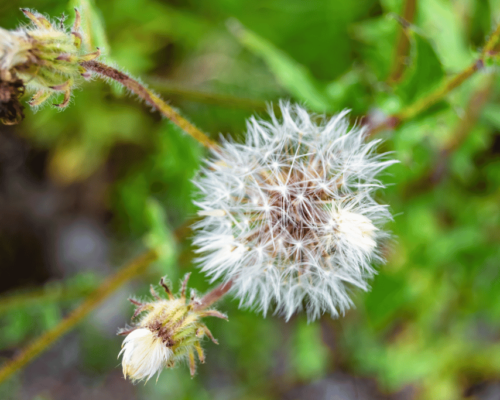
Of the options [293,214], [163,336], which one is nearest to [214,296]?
[163,336]

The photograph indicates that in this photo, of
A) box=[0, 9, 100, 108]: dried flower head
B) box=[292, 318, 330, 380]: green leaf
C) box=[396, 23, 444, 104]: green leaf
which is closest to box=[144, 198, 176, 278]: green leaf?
box=[0, 9, 100, 108]: dried flower head

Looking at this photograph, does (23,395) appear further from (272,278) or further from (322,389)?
(272,278)

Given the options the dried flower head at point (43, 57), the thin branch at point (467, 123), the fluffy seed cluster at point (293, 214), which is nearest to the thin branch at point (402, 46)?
the thin branch at point (467, 123)

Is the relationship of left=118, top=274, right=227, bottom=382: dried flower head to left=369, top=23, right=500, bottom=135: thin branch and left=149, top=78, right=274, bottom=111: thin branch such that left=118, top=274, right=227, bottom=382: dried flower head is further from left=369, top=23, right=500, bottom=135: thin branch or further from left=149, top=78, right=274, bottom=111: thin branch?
left=369, top=23, right=500, bottom=135: thin branch

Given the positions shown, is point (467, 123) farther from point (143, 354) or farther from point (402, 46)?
point (143, 354)

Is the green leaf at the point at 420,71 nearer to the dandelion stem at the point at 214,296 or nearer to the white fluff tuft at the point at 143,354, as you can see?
the dandelion stem at the point at 214,296

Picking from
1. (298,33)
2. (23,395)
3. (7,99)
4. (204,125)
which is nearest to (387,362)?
(204,125)
